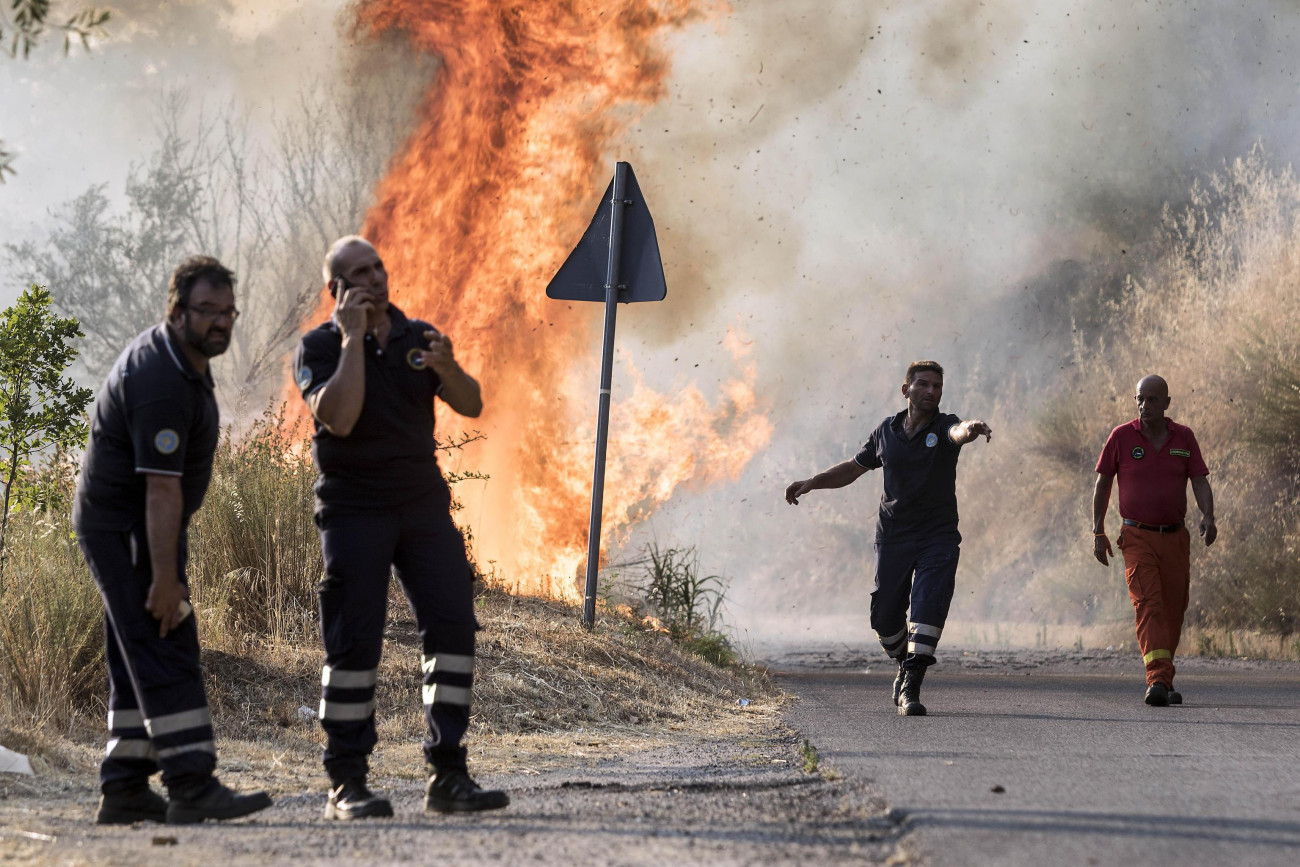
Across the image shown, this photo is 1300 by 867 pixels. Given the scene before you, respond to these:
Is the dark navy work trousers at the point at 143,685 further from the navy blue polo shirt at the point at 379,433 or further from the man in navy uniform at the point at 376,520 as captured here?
the navy blue polo shirt at the point at 379,433

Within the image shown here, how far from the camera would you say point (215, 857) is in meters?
3.47

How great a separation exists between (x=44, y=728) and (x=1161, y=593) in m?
5.97

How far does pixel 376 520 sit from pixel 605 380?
3.78 meters

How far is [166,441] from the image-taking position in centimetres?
412

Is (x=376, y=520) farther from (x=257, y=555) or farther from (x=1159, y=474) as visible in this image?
(x=1159, y=474)

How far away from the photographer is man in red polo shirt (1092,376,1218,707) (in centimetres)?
810

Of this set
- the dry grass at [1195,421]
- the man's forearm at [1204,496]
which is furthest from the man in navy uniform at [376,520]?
the dry grass at [1195,421]

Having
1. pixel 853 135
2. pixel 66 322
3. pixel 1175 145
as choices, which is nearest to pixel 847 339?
pixel 853 135

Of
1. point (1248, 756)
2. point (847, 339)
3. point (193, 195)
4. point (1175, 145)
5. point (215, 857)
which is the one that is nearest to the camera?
point (215, 857)

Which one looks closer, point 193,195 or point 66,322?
point 66,322

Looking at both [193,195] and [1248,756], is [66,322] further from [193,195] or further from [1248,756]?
[193,195]

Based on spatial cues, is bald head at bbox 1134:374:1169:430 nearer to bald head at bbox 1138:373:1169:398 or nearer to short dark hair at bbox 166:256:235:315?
bald head at bbox 1138:373:1169:398

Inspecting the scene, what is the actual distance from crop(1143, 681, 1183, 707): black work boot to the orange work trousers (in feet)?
1.18

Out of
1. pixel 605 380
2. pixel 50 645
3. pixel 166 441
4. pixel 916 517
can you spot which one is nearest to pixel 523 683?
pixel 605 380
